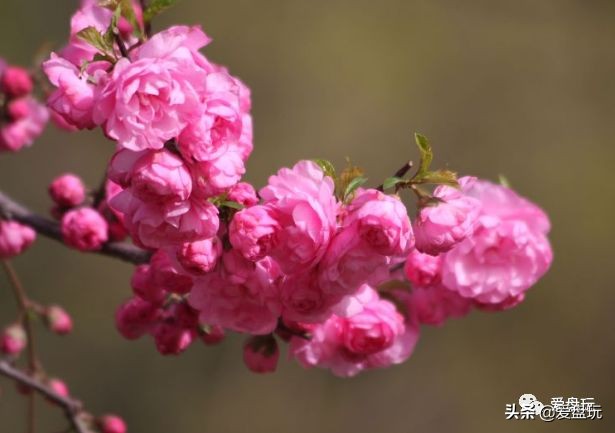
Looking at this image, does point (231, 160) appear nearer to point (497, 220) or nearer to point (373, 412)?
point (497, 220)

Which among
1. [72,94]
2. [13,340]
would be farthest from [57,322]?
[72,94]

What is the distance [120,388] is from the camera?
2.72 metres

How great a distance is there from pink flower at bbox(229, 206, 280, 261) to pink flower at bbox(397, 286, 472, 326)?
1.04 feet

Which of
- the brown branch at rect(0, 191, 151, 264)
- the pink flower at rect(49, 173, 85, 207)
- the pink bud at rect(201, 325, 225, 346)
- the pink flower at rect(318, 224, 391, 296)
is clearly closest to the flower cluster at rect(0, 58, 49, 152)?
the brown branch at rect(0, 191, 151, 264)

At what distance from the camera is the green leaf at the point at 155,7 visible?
723 millimetres

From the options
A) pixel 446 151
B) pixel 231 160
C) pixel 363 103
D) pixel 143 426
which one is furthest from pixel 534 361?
pixel 231 160

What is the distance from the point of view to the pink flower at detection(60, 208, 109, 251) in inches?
37.2

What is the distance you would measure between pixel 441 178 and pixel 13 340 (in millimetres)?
944

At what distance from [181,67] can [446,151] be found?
2554mm

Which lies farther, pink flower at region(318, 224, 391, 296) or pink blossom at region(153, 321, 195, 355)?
pink blossom at region(153, 321, 195, 355)

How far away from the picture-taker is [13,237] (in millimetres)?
1062

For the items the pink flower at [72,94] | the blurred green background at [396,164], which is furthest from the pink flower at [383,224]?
the blurred green background at [396,164]

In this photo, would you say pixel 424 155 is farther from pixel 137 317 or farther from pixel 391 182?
pixel 137 317

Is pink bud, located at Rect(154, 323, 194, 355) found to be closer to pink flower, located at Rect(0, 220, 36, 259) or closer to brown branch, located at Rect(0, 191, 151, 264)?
brown branch, located at Rect(0, 191, 151, 264)
